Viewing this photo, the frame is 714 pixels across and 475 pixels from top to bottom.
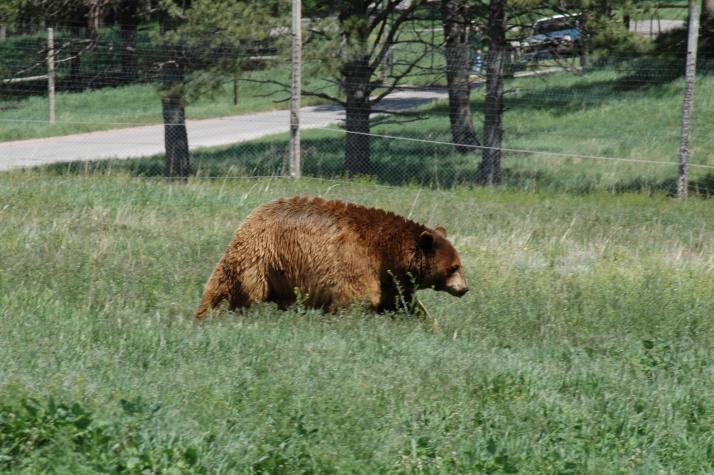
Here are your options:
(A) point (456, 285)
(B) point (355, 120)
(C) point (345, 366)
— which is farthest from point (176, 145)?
(C) point (345, 366)

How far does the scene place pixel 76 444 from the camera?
4996 millimetres

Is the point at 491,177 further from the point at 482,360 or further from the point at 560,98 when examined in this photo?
the point at 482,360

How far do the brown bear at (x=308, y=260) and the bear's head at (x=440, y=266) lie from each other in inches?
2.2

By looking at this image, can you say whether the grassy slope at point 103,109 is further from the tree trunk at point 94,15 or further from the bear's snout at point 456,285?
the bear's snout at point 456,285

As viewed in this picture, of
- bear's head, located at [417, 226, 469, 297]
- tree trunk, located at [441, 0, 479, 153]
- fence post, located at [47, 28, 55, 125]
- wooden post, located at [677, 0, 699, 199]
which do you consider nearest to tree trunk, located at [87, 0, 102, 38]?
fence post, located at [47, 28, 55, 125]

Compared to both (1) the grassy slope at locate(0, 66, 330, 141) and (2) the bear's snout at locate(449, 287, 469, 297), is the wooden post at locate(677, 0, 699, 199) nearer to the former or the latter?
(2) the bear's snout at locate(449, 287, 469, 297)

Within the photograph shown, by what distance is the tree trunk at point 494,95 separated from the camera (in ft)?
57.9

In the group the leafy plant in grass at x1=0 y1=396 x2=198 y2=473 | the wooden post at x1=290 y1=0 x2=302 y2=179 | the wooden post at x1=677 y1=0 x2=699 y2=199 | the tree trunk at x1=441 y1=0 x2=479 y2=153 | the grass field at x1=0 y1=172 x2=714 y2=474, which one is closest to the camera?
the leafy plant in grass at x1=0 y1=396 x2=198 y2=473

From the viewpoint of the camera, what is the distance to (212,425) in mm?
5383

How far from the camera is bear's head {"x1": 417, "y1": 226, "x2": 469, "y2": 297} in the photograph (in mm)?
8391

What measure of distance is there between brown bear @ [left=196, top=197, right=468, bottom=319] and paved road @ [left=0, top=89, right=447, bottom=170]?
11809mm

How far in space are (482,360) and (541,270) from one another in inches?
142

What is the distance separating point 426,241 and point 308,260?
997 mm

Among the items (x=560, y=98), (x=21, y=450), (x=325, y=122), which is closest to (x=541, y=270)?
(x=21, y=450)
